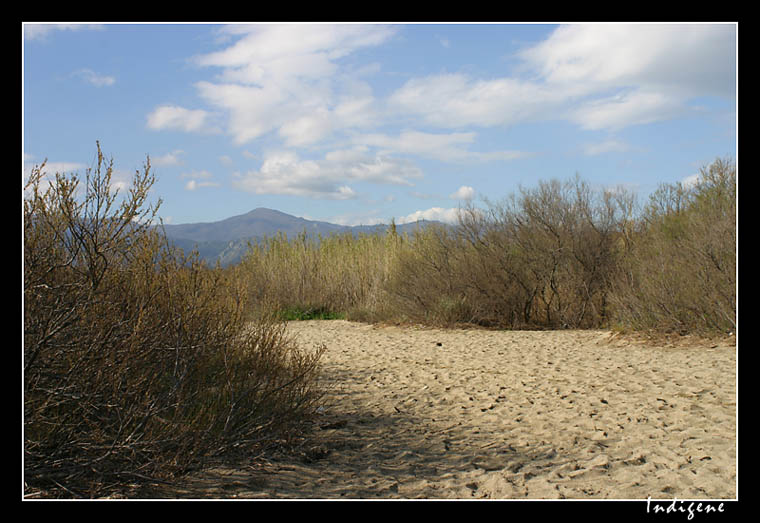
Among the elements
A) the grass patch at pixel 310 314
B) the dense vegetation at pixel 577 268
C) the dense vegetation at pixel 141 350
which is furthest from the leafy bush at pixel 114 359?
the grass patch at pixel 310 314

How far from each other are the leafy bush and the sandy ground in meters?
0.38

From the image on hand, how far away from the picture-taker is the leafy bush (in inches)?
140

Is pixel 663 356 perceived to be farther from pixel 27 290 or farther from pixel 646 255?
pixel 27 290

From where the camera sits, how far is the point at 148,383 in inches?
160

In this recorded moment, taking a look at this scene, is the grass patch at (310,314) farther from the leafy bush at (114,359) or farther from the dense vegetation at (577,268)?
the leafy bush at (114,359)

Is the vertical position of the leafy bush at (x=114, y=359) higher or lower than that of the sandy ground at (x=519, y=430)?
higher

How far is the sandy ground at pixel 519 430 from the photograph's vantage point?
4.34m

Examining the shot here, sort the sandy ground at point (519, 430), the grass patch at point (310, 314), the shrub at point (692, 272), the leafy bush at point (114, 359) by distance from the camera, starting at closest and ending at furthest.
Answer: the leafy bush at point (114, 359) < the sandy ground at point (519, 430) < the shrub at point (692, 272) < the grass patch at point (310, 314)

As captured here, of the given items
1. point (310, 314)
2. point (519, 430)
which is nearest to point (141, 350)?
point (519, 430)

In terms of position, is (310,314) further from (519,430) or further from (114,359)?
(114,359)

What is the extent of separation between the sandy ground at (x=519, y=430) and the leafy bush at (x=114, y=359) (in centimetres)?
38

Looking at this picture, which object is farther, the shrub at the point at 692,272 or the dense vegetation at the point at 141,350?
the shrub at the point at 692,272

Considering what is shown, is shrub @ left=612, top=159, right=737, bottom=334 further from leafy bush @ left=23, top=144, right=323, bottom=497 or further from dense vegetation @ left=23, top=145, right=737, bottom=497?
leafy bush @ left=23, top=144, right=323, bottom=497
